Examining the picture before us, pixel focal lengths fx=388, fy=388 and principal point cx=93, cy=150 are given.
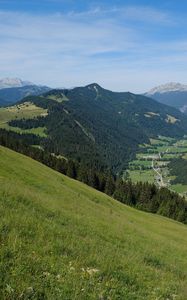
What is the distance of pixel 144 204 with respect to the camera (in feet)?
422

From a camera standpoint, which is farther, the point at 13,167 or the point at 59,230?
the point at 13,167

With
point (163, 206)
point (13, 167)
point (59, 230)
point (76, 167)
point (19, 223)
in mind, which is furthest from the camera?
point (76, 167)

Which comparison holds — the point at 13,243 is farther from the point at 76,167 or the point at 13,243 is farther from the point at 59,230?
the point at 76,167

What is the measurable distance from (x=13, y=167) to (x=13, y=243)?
4039 cm

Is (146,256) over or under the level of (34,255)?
under

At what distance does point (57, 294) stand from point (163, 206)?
385 feet

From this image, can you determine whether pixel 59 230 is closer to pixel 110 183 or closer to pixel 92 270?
pixel 92 270

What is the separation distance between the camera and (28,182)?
157ft

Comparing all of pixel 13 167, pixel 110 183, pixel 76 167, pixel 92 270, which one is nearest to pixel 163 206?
pixel 110 183

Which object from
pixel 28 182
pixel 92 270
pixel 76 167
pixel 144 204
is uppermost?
pixel 92 270

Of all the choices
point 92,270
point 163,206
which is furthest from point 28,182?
point 163,206

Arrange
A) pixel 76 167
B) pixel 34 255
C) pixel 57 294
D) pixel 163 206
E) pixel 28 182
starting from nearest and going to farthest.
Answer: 1. pixel 57 294
2. pixel 34 255
3. pixel 28 182
4. pixel 163 206
5. pixel 76 167

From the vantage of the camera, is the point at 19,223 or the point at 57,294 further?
the point at 19,223

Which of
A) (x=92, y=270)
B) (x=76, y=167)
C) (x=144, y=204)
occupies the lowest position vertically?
(x=144, y=204)
